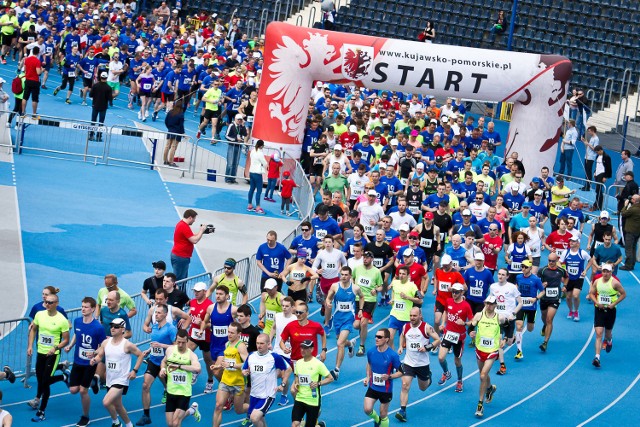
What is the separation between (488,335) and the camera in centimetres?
1730

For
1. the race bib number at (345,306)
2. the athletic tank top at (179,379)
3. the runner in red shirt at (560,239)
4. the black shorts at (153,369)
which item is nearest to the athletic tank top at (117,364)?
the black shorts at (153,369)

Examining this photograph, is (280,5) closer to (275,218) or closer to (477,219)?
(275,218)

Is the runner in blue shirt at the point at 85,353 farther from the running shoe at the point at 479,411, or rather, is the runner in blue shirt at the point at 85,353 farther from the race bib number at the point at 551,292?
the race bib number at the point at 551,292

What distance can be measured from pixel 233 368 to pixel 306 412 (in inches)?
44.5

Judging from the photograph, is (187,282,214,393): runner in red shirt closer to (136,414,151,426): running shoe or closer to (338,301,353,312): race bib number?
(136,414,151,426): running shoe

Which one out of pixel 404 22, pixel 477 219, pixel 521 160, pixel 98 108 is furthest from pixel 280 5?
pixel 477 219

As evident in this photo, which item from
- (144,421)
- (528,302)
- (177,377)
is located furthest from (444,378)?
(177,377)

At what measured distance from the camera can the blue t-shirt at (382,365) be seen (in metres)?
15.6

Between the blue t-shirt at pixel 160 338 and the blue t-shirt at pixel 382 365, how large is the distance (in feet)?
8.52

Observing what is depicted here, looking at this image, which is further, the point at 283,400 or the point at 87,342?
the point at 283,400

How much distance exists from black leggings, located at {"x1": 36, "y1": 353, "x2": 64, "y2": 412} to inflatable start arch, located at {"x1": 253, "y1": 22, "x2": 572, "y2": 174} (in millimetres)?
13783

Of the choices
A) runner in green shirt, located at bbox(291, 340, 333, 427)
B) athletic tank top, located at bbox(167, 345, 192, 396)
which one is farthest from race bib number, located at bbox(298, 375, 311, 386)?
athletic tank top, located at bbox(167, 345, 192, 396)

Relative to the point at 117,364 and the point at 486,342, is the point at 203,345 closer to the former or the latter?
the point at 117,364

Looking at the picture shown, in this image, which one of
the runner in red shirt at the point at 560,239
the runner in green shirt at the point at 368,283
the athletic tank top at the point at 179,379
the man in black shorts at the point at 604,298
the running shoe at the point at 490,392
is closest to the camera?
the athletic tank top at the point at 179,379
